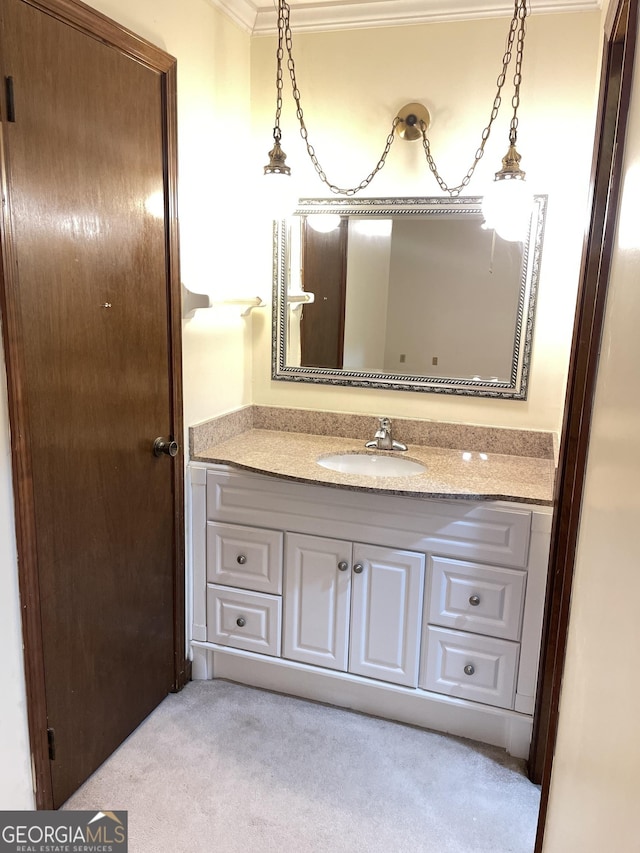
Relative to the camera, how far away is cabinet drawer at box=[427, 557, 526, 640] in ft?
6.10

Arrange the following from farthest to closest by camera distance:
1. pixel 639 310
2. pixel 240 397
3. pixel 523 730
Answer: pixel 240 397
pixel 523 730
pixel 639 310

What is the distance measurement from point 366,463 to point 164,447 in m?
0.74

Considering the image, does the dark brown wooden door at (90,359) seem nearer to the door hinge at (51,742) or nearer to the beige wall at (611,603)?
the door hinge at (51,742)

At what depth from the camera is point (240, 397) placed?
8.07ft

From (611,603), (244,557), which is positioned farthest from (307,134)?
(611,603)

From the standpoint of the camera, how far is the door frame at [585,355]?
99cm

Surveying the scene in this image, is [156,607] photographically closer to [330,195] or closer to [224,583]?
[224,583]

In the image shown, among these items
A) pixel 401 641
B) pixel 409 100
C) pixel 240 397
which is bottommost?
pixel 401 641

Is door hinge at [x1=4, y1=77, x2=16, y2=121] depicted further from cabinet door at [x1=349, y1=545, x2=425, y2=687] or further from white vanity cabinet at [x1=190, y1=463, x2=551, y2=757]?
cabinet door at [x1=349, y1=545, x2=425, y2=687]

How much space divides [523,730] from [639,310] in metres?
1.68

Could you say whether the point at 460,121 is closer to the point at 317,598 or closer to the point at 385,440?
the point at 385,440

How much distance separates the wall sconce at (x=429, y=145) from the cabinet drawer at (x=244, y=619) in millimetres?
1340

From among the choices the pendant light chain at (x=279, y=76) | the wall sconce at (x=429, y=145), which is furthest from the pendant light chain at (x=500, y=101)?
the pendant light chain at (x=279, y=76)

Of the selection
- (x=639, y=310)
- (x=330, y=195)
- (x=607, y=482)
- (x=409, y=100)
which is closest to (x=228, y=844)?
(x=607, y=482)
